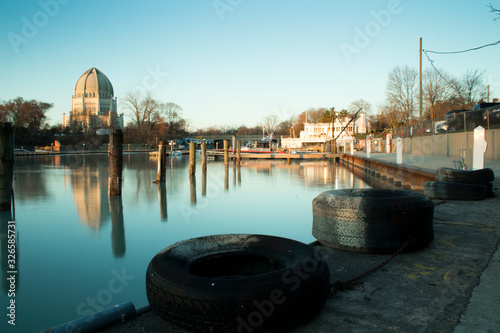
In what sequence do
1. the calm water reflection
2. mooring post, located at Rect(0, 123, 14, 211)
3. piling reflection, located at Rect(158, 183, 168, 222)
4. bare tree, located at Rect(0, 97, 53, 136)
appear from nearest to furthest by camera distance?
the calm water reflection → mooring post, located at Rect(0, 123, 14, 211) → piling reflection, located at Rect(158, 183, 168, 222) → bare tree, located at Rect(0, 97, 53, 136)

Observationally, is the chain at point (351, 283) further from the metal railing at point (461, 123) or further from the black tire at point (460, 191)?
the metal railing at point (461, 123)

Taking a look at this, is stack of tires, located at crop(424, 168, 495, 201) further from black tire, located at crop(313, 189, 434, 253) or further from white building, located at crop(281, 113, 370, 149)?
white building, located at crop(281, 113, 370, 149)

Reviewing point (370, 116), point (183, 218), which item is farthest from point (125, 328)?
point (370, 116)

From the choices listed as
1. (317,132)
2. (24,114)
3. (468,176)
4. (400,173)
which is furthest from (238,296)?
(317,132)

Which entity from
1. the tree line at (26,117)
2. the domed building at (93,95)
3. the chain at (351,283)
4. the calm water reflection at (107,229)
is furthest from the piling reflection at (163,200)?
the domed building at (93,95)

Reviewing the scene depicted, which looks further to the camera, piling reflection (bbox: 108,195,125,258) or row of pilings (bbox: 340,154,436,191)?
row of pilings (bbox: 340,154,436,191)

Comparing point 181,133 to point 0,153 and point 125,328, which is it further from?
point 125,328

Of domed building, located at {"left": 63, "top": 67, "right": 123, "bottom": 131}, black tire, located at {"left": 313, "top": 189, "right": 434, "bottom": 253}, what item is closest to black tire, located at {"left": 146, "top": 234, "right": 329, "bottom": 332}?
black tire, located at {"left": 313, "top": 189, "right": 434, "bottom": 253}

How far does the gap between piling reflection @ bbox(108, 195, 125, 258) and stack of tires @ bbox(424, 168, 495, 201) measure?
20.1 ft

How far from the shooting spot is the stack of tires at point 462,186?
7027mm

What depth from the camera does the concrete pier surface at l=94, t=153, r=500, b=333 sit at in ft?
7.61

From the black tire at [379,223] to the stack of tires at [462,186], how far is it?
373cm

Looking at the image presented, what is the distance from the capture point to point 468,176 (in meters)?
7.27

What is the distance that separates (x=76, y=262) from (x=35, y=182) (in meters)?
15.0
